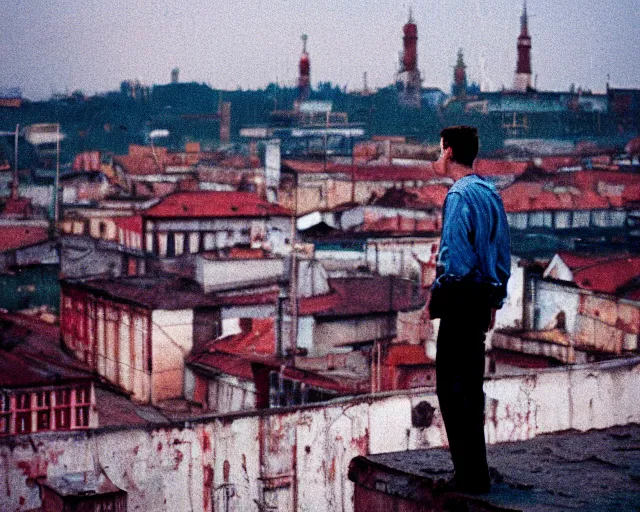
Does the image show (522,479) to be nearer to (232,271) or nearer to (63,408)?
(63,408)

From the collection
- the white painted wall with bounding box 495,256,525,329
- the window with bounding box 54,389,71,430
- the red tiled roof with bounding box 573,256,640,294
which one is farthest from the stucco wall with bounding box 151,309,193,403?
the red tiled roof with bounding box 573,256,640,294

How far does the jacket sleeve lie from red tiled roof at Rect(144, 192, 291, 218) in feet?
60.1

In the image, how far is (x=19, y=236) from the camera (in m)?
20.1

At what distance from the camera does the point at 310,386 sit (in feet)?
35.5

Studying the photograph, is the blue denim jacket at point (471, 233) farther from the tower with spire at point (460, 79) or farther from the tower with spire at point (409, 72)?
the tower with spire at point (460, 79)

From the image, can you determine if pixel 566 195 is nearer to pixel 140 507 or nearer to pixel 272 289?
pixel 272 289

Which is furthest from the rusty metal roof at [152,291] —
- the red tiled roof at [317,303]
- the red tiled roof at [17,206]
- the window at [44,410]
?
the red tiled roof at [17,206]

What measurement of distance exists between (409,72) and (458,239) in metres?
24.0

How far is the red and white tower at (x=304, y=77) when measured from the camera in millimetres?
24934

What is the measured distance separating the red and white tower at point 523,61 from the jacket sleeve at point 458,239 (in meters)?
22.9

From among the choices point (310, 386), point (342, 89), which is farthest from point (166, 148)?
point (310, 386)

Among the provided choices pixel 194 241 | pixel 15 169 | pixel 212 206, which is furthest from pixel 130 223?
pixel 15 169

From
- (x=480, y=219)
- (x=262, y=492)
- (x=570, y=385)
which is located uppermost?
(x=480, y=219)

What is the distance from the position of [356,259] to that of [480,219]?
17.2 meters
